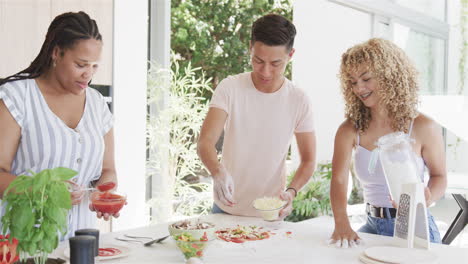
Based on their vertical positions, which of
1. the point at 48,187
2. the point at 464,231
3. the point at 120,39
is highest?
the point at 120,39

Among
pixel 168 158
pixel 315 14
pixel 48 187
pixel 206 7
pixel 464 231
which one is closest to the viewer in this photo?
pixel 48 187

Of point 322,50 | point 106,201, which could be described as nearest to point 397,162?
point 106,201

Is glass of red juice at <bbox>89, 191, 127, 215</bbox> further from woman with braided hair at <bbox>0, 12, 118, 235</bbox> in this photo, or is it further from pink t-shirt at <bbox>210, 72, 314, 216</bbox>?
pink t-shirt at <bbox>210, 72, 314, 216</bbox>

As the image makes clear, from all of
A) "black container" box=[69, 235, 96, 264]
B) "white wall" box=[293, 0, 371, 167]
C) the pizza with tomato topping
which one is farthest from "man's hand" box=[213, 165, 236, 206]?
"white wall" box=[293, 0, 371, 167]

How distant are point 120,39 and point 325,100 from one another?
9.34 feet

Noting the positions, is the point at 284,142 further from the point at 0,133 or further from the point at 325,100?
the point at 325,100

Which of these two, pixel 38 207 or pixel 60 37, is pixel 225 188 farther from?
pixel 38 207

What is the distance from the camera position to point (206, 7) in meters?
8.44

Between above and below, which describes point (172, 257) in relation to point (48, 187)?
below

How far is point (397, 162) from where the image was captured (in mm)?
2168

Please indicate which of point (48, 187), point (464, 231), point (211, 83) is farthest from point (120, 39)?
point (211, 83)

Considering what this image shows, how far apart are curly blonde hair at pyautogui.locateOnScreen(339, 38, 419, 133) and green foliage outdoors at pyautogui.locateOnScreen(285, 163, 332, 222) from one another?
3491 millimetres

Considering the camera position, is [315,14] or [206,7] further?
[206,7]

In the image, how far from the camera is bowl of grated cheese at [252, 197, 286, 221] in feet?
7.71
